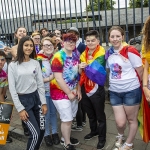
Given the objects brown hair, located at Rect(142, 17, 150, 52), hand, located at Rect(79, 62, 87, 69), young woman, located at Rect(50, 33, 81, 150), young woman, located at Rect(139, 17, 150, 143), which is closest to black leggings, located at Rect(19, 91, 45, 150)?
young woman, located at Rect(50, 33, 81, 150)

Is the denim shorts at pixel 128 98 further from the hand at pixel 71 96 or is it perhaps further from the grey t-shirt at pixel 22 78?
the grey t-shirt at pixel 22 78

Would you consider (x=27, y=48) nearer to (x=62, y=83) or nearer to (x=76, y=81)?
(x=62, y=83)

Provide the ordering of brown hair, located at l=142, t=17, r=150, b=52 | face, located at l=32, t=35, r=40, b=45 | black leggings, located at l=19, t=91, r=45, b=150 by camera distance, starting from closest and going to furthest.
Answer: brown hair, located at l=142, t=17, r=150, b=52 → black leggings, located at l=19, t=91, r=45, b=150 → face, located at l=32, t=35, r=40, b=45

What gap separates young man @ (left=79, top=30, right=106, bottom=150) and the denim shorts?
1.02 ft

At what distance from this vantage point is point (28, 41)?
2846mm


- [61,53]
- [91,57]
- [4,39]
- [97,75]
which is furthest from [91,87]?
[4,39]

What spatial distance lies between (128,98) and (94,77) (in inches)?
22.7

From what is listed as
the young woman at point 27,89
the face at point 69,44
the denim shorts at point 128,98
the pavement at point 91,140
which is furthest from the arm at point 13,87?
the denim shorts at point 128,98

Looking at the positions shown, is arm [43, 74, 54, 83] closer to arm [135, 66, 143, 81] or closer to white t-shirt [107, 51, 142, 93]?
white t-shirt [107, 51, 142, 93]

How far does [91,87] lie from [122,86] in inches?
20.0

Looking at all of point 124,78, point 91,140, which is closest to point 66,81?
point 124,78

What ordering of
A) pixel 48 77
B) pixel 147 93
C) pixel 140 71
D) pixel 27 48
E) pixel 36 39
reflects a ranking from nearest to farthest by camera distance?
pixel 147 93, pixel 140 71, pixel 27 48, pixel 48 77, pixel 36 39

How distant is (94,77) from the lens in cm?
296

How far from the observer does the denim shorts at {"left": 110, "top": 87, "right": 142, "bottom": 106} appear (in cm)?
271
